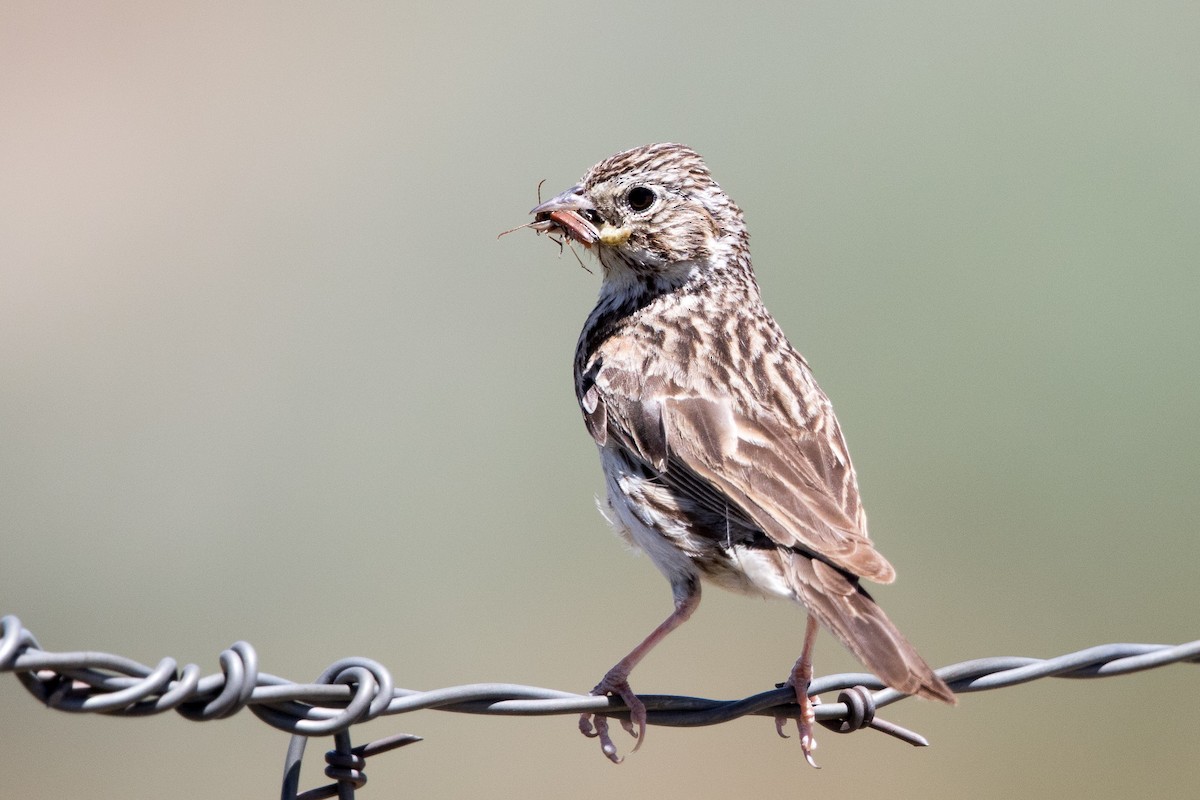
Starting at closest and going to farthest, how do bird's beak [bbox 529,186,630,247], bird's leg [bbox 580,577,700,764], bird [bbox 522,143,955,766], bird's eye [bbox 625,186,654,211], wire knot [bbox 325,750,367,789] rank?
wire knot [bbox 325,750,367,789] → bird [bbox 522,143,955,766] → bird's leg [bbox 580,577,700,764] → bird's beak [bbox 529,186,630,247] → bird's eye [bbox 625,186,654,211]

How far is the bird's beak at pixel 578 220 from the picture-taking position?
22.1 feet

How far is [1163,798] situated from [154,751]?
765 cm

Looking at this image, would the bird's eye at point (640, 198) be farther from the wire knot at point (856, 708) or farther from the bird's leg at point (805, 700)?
the wire knot at point (856, 708)

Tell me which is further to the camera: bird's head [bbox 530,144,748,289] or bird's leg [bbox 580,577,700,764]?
bird's head [bbox 530,144,748,289]

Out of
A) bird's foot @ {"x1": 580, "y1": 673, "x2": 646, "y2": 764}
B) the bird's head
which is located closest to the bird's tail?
bird's foot @ {"x1": 580, "y1": 673, "x2": 646, "y2": 764}

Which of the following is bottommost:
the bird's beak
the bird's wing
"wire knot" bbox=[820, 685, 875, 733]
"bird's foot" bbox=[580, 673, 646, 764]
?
"wire knot" bbox=[820, 685, 875, 733]

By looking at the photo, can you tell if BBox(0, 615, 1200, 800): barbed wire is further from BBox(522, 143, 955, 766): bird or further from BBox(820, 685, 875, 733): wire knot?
BBox(522, 143, 955, 766): bird

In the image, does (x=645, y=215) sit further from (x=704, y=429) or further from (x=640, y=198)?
(x=704, y=429)

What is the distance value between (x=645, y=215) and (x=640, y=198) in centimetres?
10

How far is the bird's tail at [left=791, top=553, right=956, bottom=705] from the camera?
4.34 m

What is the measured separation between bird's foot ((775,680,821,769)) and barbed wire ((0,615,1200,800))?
3 cm

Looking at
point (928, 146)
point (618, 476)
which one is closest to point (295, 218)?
point (928, 146)

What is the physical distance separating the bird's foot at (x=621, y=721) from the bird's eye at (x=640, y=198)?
7.31ft

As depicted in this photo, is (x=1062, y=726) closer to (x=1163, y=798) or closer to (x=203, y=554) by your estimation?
(x=1163, y=798)
